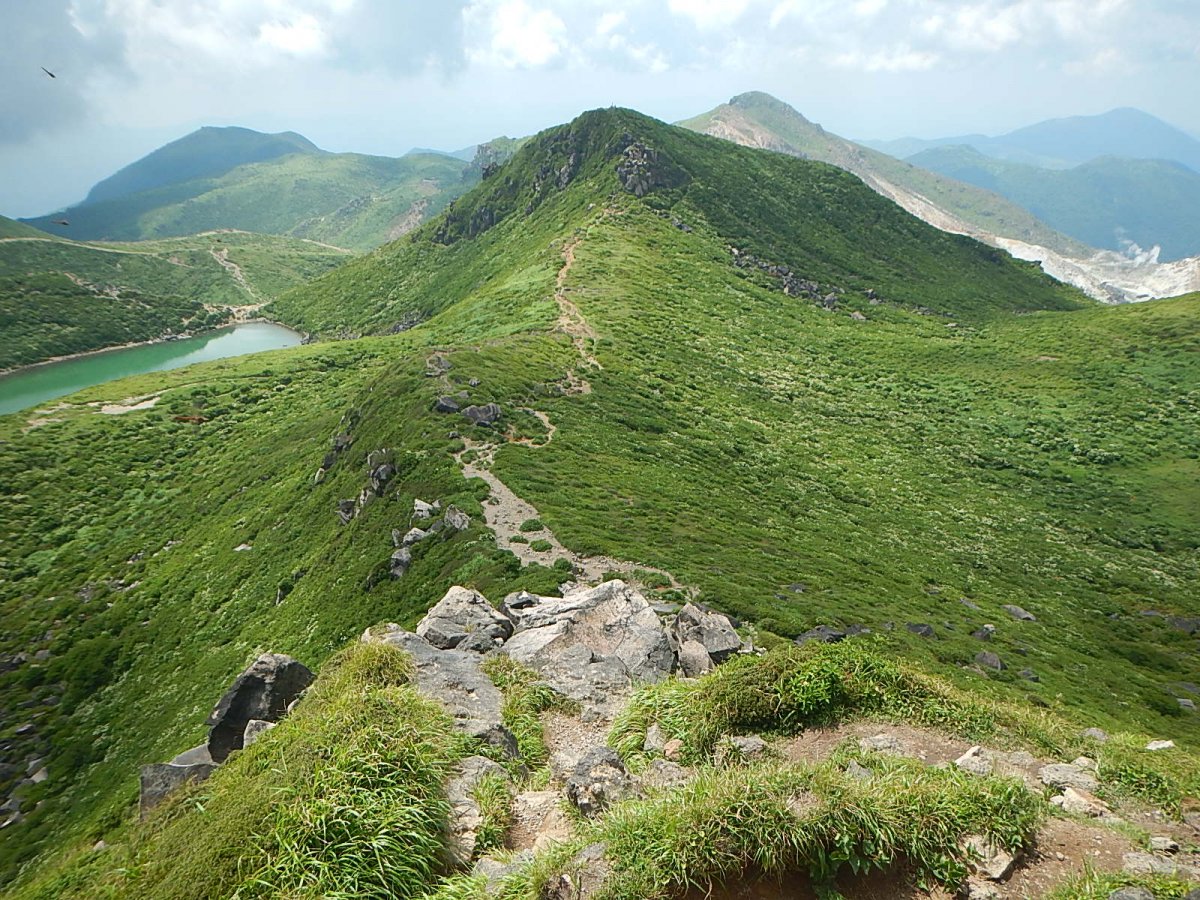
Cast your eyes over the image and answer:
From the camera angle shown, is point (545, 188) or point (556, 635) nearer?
point (556, 635)

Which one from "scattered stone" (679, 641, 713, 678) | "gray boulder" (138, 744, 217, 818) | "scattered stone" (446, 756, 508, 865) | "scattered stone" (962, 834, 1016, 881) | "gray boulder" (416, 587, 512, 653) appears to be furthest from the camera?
"gray boulder" (416, 587, 512, 653)

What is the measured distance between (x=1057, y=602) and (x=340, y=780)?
45.3 meters

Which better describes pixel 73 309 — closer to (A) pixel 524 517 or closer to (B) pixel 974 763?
(A) pixel 524 517

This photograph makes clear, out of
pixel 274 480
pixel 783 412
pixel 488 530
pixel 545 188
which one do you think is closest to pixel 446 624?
pixel 488 530

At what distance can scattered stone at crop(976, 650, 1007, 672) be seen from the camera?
27484mm

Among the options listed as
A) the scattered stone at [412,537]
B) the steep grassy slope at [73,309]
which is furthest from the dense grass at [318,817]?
the steep grassy slope at [73,309]

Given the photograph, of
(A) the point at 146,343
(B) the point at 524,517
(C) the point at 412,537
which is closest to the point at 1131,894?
(B) the point at 524,517

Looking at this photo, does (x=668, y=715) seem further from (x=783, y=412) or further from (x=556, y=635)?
(x=783, y=412)

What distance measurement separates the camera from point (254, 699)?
50.2ft

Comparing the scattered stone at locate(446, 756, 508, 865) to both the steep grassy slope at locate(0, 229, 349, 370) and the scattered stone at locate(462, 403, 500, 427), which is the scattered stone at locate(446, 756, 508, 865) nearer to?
the scattered stone at locate(462, 403, 500, 427)

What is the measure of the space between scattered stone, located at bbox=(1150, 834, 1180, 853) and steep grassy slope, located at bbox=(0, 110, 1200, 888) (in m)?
16.4

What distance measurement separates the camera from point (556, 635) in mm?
17125

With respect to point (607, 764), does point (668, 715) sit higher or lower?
lower

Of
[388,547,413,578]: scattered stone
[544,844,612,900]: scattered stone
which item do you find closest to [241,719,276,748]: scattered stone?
[544,844,612,900]: scattered stone
